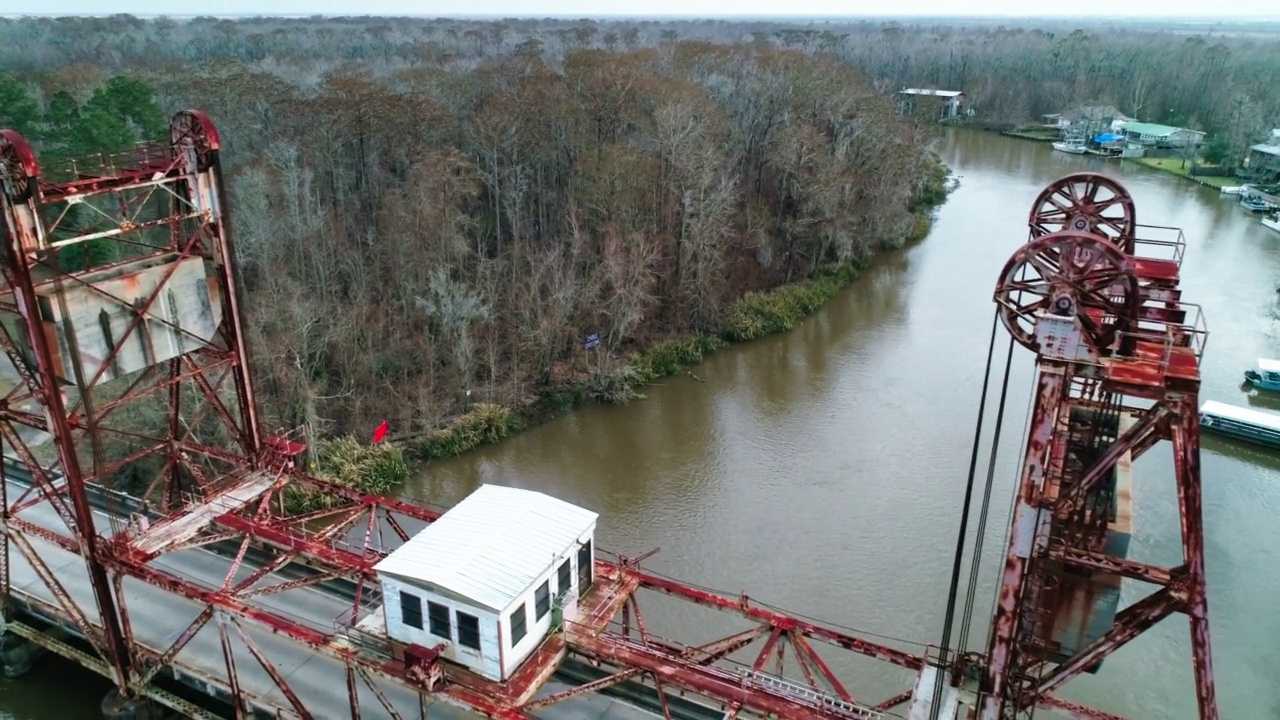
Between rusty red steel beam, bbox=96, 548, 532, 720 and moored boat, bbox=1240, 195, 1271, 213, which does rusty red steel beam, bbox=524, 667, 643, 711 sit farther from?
moored boat, bbox=1240, 195, 1271, 213

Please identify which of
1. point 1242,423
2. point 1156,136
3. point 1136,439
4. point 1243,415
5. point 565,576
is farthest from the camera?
point 1156,136

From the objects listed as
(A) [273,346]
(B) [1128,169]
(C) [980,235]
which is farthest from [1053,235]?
(B) [1128,169]

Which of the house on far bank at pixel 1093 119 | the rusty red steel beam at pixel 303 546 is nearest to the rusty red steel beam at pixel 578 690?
the rusty red steel beam at pixel 303 546

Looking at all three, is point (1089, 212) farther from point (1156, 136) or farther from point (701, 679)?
point (1156, 136)

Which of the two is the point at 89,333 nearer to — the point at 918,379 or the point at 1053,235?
the point at 1053,235

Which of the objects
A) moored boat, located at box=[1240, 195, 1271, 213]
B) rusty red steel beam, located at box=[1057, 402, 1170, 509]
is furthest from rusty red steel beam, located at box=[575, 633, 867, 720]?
moored boat, located at box=[1240, 195, 1271, 213]

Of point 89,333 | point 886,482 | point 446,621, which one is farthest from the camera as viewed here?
point 886,482

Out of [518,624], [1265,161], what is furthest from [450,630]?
[1265,161]
